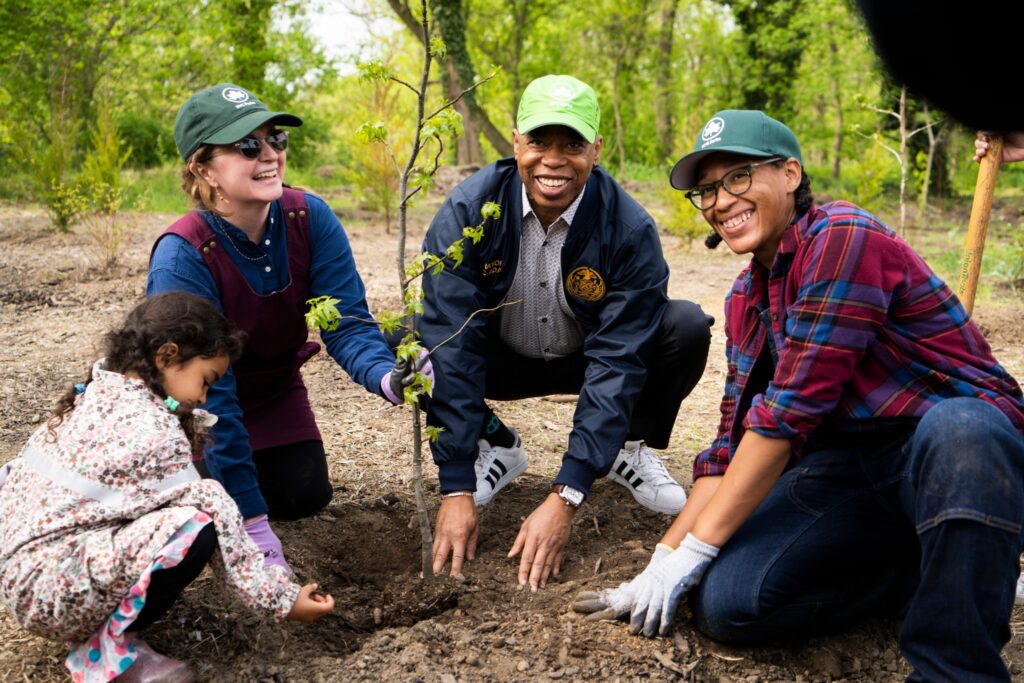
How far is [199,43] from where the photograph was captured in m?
15.8

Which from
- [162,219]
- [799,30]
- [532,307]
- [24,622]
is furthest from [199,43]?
[24,622]

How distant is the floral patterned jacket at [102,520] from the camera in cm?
204

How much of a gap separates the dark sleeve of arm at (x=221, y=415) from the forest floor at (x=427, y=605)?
0.31 m

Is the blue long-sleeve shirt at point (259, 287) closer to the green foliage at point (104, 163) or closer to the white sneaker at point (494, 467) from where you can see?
the white sneaker at point (494, 467)

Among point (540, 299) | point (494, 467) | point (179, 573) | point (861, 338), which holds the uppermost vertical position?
point (861, 338)

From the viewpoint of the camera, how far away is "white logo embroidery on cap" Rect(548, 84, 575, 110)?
2914mm

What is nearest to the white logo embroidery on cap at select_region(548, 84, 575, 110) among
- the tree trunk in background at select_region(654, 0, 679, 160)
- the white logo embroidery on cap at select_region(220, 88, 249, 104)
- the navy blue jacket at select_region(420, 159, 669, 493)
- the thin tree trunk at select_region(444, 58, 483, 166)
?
the navy blue jacket at select_region(420, 159, 669, 493)

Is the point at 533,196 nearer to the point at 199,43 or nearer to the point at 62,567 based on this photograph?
the point at 62,567

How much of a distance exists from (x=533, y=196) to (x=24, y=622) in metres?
1.88

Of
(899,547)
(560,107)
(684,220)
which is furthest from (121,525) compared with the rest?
(684,220)

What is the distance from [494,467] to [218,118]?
1.55 metres

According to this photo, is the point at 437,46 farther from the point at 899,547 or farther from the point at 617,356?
the point at 899,547

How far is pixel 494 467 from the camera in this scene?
3.47 meters

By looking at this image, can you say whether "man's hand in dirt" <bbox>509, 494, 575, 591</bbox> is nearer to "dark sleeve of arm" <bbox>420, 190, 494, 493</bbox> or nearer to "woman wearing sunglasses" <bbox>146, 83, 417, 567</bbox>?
"dark sleeve of arm" <bbox>420, 190, 494, 493</bbox>
